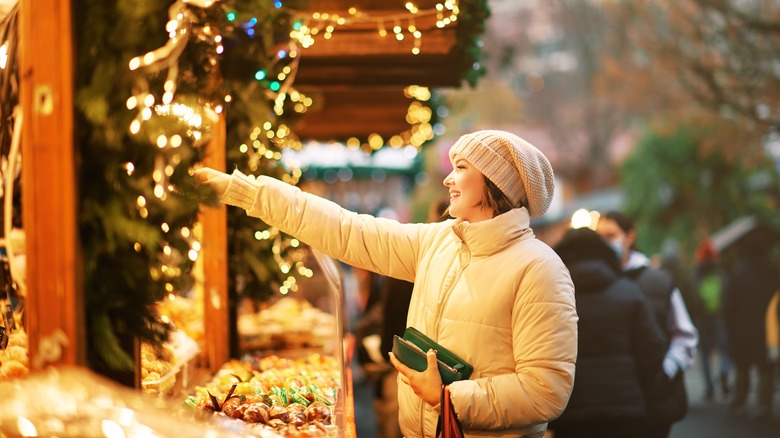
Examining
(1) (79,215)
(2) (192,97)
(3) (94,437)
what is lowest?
(3) (94,437)

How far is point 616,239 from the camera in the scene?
271 inches

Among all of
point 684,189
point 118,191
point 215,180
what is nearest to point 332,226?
point 215,180

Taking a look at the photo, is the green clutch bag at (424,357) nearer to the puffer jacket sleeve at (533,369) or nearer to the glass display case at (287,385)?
the puffer jacket sleeve at (533,369)

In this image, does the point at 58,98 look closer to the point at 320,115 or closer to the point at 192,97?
the point at 192,97

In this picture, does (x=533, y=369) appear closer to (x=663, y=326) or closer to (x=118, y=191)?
(x=118, y=191)

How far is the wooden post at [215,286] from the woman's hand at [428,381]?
1952 mm

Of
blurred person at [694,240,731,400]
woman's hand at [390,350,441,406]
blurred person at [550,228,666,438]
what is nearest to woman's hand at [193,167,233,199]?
woman's hand at [390,350,441,406]

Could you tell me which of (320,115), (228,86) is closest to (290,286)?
(228,86)

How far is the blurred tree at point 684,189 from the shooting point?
19.6 metres

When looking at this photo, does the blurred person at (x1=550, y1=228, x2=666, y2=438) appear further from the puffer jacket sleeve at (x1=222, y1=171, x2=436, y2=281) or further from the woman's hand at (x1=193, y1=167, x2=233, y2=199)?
the woman's hand at (x1=193, y1=167, x2=233, y2=199)

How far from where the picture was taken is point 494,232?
11.7 feet

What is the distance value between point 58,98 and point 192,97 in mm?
930

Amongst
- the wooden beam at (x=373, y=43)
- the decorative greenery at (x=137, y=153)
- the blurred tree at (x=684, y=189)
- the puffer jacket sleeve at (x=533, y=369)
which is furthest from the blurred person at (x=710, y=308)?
the decorative greenery at (x=137, y=153)

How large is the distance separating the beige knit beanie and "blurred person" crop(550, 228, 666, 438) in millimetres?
2182
